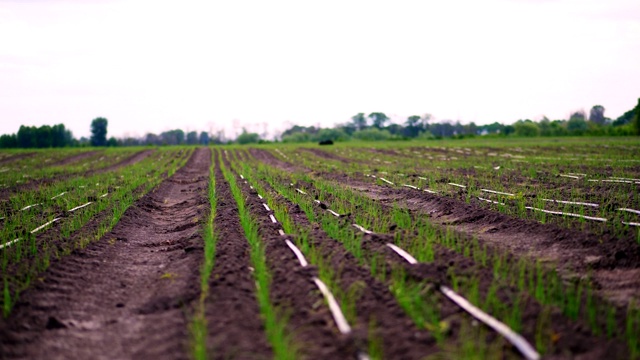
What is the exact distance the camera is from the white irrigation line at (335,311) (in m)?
3.63

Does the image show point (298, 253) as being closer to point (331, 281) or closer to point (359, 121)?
point (331, 281)

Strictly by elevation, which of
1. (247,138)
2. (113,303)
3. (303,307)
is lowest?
(247,138)

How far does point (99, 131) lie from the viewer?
81.7m

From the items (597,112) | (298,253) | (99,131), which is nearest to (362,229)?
(298,253)

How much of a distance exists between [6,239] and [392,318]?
5.55 metres

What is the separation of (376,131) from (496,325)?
9118cm

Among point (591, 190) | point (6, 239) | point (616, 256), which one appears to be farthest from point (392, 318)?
point (591, 190)

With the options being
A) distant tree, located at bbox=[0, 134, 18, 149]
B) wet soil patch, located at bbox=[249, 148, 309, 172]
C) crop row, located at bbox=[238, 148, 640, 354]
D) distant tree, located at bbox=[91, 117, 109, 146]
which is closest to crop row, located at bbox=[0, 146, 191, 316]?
crop row, located at bbox=[238, 148, 640, 354]

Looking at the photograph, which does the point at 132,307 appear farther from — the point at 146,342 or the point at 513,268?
the point at 513,268

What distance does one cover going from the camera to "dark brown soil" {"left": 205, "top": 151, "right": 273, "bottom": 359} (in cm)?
349

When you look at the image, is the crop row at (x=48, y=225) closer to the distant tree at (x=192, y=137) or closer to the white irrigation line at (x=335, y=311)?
the white irrigation line at (x=335, y=311)

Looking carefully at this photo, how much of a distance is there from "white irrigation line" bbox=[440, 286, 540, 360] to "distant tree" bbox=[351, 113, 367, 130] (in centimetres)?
10949

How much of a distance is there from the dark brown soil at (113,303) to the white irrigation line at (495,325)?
1.93m

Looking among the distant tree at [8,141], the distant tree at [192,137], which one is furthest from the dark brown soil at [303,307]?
the distant tree at [192,137]
